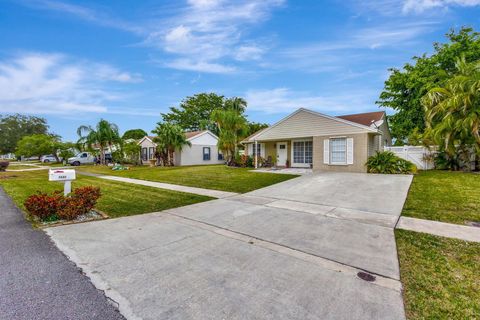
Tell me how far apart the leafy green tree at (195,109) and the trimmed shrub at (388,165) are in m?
32.7

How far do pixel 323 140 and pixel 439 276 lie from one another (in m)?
12.7

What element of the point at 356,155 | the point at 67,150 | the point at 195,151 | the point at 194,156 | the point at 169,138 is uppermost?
the point at 169,138

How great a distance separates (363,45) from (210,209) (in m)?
13.0

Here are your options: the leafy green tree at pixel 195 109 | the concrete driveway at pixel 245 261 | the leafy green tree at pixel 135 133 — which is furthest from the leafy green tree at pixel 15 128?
the concrete driveway at pixel 245 261

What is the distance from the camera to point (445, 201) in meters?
6.78

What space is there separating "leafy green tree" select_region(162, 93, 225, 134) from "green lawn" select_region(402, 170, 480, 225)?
3680cm

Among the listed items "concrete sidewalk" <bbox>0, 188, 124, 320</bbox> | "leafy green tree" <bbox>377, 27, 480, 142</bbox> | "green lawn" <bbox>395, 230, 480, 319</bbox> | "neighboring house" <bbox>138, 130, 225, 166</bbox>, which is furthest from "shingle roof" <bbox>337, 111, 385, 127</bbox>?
"concrete sidewalk" <bbox>0, 188, 124, 320</bbox>

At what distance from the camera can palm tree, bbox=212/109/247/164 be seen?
754 inches

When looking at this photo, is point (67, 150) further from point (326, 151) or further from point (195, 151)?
point (326, 151)

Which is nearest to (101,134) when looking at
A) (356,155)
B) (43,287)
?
(356,155)

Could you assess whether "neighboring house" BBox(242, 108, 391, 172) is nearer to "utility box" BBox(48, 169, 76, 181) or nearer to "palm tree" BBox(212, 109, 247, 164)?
"palm tree" BBox(212, 109, 247, 164)

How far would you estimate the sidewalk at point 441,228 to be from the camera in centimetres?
421

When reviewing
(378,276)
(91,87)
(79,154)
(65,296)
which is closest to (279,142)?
(91,87)

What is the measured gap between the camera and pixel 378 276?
2895mm
